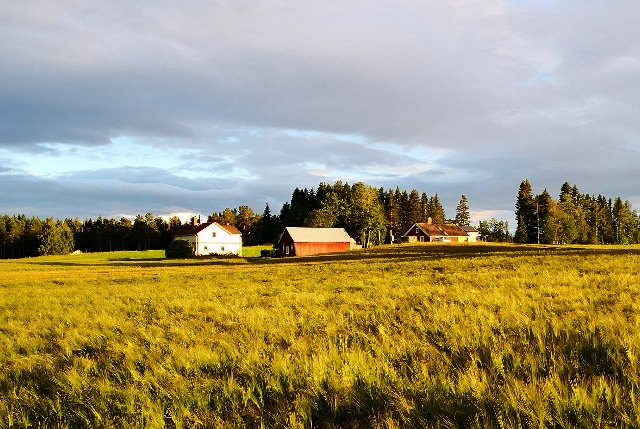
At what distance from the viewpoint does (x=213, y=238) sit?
97.4 m

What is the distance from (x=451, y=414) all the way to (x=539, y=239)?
120325 mm

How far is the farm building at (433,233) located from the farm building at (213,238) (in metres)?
43.8

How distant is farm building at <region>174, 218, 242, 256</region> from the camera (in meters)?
95.4

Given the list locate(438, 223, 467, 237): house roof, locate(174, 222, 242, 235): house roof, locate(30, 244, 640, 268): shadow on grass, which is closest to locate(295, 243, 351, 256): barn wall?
locate(30, 244, 640, 268): shadow on grass

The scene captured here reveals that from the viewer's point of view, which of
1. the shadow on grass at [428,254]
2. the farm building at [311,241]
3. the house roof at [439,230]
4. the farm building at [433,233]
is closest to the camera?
the shadow on grass at [428,254]

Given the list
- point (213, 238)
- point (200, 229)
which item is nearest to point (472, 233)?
point (213, 238)

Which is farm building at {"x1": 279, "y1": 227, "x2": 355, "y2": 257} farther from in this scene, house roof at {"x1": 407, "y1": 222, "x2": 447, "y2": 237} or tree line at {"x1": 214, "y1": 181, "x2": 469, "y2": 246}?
house roof at {"x1": 407, "y1": 222, "x2": 447, "y2": 237}

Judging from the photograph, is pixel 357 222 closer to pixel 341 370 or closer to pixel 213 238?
pixel 213 238

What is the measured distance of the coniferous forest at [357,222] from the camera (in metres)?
113

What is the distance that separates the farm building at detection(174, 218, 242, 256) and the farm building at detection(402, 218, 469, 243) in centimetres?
4375

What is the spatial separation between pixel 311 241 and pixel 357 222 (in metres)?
30.5

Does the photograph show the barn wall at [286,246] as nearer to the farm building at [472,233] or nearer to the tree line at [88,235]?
the farm building at [472,233]

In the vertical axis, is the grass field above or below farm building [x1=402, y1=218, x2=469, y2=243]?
below

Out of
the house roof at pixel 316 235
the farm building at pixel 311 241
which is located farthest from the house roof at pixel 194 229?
the house roof at pixel 316 235
